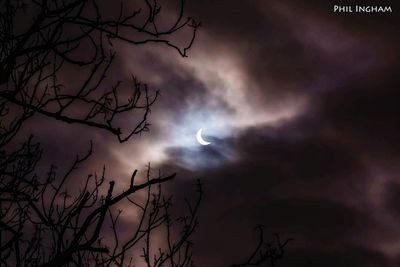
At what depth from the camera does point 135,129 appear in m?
3.28

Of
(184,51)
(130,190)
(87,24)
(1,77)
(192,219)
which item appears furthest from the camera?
(192,219)

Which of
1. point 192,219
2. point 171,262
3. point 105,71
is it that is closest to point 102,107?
point 105,71

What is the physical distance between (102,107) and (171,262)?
321cm

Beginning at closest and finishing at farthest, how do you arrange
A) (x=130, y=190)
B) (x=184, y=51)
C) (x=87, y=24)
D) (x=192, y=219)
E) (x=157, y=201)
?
(x=130, y=190), (x=87, y=24), (x=184, y=51), (x=192, y=219), (x=157, y=201)

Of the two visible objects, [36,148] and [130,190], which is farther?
[36,148]

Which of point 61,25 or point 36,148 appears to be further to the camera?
point 36,148

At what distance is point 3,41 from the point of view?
330 centimetres

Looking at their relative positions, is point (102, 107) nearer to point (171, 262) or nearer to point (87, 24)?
point (87, 24)

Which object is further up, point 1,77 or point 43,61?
point 43,61

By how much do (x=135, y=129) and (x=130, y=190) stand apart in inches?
42.1

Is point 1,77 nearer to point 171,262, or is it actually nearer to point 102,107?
point 102,107

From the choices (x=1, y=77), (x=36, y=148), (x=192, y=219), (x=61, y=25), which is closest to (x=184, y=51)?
(x=61, y=25)

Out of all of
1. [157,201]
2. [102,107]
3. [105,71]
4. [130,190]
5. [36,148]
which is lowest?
[130,190]

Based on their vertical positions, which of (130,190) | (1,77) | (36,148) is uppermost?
(36,148)
